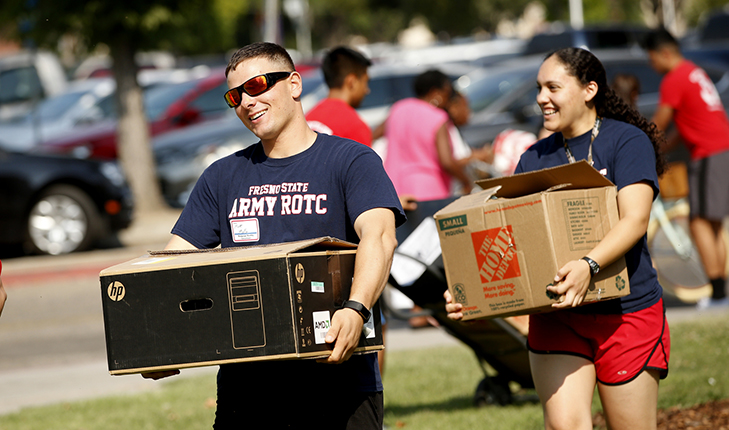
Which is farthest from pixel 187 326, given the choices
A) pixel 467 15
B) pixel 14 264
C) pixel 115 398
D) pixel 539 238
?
pixel 467 15

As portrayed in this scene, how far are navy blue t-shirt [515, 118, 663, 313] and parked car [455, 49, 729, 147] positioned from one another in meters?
7.45

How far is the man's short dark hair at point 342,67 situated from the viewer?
17.7ft

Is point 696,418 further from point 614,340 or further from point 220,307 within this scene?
point 220,307

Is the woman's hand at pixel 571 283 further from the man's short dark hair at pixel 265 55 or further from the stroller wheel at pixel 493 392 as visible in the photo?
the stroller wheel at pixel 493 392

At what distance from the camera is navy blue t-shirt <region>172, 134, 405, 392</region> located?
3020mm

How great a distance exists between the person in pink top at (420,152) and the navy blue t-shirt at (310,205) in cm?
348

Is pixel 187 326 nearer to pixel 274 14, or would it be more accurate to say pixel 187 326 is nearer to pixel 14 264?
pixel 14 264

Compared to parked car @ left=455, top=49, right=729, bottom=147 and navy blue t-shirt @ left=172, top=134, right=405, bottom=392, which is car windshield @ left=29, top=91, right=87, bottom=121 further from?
navy blue t-shirt @ left=172, top=134, right=405, bottom=392

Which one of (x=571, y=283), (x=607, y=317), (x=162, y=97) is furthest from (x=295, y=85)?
(x=162, y=97)

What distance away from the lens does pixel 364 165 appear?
305 cm

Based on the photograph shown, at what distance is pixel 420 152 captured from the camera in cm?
667

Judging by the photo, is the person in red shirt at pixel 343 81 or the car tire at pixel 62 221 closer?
the person in red shirt at pixel 343 81

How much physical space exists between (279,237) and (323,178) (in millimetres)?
245

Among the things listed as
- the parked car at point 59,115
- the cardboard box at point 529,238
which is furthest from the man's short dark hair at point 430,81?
the parked car at point 59,115
